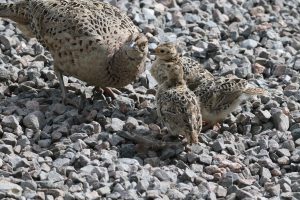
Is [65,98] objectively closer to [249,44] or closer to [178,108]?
[178,108]

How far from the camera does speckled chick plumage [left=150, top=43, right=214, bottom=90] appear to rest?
28.5 feet

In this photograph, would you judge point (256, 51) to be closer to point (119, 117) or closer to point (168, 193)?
point (119, 117)

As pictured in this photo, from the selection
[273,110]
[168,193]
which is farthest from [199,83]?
[168,193]

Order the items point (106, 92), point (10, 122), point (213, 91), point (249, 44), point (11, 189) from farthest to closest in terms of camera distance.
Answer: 1. point (249, 44)
2. point (106, 92)
3. point (213, 91)
4. point (10, 122)
5. point (11, 189)

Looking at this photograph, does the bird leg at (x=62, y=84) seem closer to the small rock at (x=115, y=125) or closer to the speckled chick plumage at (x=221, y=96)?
the small rock at (x=115, y=125)

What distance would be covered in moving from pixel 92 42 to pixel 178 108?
114 centimetres

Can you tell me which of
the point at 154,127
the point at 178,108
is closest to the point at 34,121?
the point at 154,127

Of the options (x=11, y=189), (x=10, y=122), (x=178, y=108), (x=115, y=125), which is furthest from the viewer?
(x=115, y=125)

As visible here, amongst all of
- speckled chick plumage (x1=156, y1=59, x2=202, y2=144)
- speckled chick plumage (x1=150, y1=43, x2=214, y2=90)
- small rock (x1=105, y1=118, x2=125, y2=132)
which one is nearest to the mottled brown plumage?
speckled chick plumage (x1=150, y1=43, x2=214, y2=90)

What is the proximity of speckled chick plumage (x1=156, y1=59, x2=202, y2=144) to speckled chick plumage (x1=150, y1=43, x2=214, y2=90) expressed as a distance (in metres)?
0.17

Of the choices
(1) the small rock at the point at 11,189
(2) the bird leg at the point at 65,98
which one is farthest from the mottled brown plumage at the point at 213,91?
(1) the small rock at the point at 11,189

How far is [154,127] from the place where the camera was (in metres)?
8.46

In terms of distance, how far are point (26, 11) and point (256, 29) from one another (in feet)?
10.1

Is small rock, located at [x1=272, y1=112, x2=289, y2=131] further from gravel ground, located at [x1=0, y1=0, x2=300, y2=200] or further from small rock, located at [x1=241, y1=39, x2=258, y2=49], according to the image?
small rock, located at [x1=241, y1=39, x2=258, y2=49]
